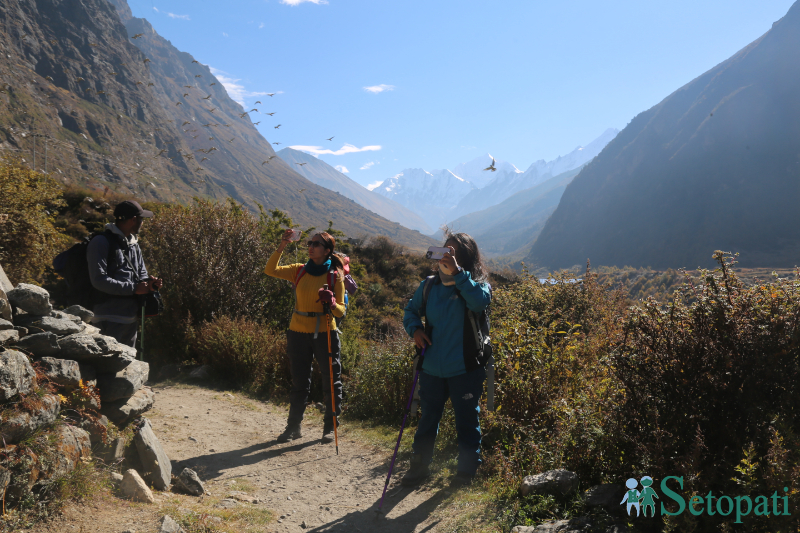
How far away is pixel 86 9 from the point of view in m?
147

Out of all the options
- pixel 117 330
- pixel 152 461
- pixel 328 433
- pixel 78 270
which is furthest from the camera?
pixel 328 433

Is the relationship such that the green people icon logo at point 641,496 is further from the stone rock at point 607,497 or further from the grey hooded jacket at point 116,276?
the grey hooded jacket at point 116,276

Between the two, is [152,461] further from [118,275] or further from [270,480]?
[118,275]

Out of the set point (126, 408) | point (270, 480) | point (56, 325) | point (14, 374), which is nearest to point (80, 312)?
point (56, 325)

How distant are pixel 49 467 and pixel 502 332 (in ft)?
14.8

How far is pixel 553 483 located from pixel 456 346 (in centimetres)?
128

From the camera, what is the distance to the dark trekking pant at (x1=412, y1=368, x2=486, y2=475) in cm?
359

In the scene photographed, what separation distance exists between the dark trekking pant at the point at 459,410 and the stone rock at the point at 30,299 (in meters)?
3.23

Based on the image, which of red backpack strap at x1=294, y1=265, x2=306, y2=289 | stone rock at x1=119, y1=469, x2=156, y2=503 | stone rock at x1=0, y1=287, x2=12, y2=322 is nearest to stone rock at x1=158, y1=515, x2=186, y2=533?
stone rock at x1=119, y1=469, x2=156, y2=503

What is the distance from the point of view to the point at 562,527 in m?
2.79

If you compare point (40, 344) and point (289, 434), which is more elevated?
point (40, 344)

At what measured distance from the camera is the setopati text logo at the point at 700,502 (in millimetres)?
2133

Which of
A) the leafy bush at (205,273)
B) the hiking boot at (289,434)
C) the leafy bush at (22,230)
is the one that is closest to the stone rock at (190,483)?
the hiking boot at (289,434)

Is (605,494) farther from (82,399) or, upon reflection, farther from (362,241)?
(362,241)
